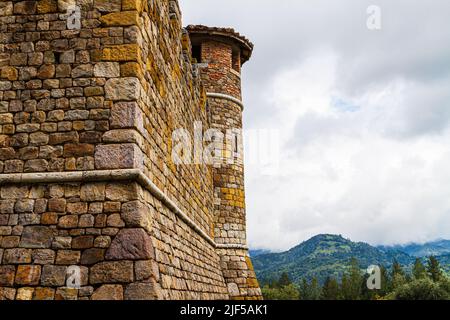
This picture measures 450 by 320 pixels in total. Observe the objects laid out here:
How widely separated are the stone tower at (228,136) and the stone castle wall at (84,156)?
552 cm

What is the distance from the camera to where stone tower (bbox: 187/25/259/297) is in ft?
38.9

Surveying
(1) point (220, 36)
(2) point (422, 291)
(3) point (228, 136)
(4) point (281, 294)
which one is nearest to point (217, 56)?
(1) point (220, 36)

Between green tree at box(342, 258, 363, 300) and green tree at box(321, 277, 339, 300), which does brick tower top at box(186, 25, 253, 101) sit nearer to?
green tree at box(342, 258, 363, 300)

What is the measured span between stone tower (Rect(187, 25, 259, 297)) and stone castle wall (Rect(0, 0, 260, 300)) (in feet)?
18.1

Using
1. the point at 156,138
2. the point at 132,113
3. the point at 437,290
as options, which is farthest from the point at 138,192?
the point at 437,290

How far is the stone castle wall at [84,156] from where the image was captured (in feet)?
15.7

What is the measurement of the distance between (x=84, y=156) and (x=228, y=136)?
25.2 feet

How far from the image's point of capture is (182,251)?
7.13m

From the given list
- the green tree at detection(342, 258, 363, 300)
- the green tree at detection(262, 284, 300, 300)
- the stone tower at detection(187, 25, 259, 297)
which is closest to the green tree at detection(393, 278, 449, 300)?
the green tree at detection(342, 258, 363, 300)
